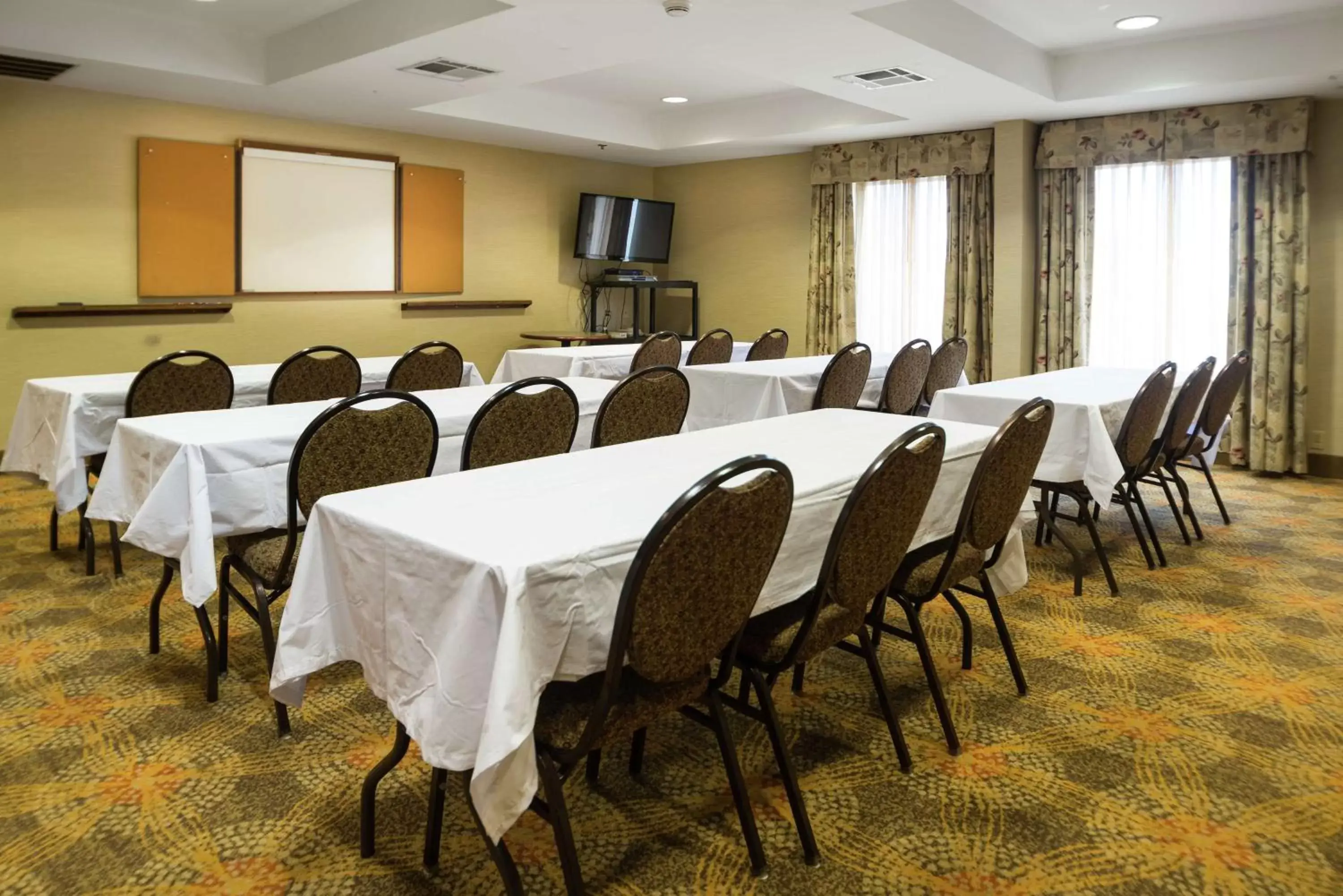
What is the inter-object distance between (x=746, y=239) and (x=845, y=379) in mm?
4201

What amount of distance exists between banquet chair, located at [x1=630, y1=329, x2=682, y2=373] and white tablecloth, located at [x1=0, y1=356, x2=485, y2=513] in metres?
1.98

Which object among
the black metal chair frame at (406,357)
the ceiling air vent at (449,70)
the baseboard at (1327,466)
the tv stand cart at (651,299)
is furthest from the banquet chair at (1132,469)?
the tv stand cart at (651,299)

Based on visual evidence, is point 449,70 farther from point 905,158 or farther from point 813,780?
point 813,780

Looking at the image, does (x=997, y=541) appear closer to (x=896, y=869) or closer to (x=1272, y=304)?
(x=896, y=869)

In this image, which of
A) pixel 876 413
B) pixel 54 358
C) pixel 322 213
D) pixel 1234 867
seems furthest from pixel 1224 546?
pixel 54 358

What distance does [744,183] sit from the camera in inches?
348

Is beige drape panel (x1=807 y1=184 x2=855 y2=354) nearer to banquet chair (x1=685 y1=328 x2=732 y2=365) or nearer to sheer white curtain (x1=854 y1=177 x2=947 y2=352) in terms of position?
sheer white curtain (x1=854 y1=177 x2=947 y2=352)

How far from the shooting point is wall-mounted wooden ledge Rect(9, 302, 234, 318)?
5.88m

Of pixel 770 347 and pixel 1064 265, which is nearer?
pixel 770 347

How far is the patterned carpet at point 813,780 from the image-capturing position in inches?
76.8

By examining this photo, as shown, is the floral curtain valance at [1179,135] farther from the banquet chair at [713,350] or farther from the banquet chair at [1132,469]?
the banquet chair at [1132,469]

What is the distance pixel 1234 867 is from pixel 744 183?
25.0ft

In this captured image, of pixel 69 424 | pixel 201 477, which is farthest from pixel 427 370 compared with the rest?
pixel 201 477

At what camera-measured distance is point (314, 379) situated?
432 centimetres
